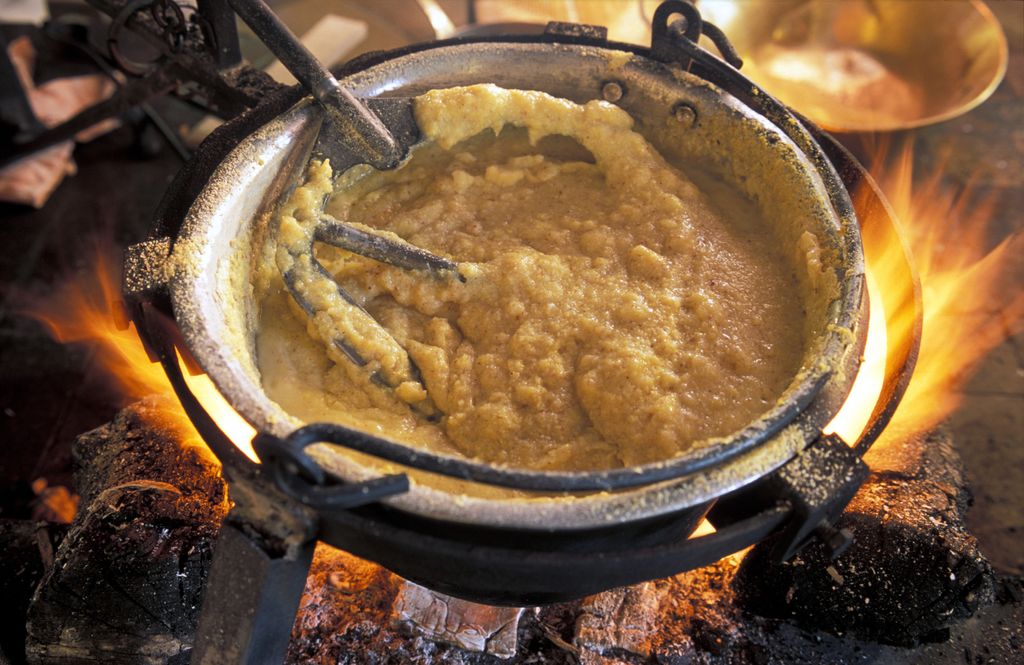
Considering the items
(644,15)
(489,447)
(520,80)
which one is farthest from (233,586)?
(644,15)

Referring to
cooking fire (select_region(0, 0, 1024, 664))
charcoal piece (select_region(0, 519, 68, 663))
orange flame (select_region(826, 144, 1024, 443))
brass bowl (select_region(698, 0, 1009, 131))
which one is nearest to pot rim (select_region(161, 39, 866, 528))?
cooking fire (select_region(0, 0, 1024, 664))

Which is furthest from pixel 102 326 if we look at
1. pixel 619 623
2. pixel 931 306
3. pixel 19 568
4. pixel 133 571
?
pixel 931 306

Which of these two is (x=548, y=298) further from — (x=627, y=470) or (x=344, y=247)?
(x=627, y=470)

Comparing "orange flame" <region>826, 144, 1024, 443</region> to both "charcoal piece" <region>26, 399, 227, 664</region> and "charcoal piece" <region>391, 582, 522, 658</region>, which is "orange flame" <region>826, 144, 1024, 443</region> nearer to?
"charcoal piece" <region>391, 582, 522, 658</region>

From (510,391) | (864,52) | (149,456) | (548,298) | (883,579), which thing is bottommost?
(883,579)

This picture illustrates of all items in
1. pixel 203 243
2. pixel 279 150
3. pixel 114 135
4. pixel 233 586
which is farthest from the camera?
pixel 114 135

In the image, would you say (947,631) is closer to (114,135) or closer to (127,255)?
(127,255)

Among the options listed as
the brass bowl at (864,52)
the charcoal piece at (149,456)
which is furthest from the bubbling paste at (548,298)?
the brass bowl at (864,52)

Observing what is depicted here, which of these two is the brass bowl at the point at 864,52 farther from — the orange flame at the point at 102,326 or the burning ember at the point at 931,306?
the orange flame at the point at 102,326
